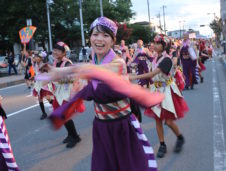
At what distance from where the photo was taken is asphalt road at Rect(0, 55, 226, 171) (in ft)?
16.5

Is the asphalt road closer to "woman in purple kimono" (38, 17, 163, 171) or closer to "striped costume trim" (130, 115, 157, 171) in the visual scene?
"woman in purple kimono" (38, 17, 163, 171)

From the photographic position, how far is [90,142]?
20.8 feet

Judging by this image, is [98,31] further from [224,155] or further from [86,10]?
[86,10]

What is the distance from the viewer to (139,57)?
1065 centimetres

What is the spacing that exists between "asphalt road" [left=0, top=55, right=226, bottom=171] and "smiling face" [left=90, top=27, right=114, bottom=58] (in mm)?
1359

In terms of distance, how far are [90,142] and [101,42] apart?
11.9ft

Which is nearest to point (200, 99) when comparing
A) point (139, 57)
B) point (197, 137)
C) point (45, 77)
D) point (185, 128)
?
point (139, 57)

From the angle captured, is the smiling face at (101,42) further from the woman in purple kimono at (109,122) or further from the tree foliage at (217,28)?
the tree foliage at (217,28)

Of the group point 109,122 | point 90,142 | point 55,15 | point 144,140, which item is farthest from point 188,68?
point 55,15

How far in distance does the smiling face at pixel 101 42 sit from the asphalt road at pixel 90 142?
1.36 meters

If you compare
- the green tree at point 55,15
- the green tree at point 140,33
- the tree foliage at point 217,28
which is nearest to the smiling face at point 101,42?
the green tree at point 55,15

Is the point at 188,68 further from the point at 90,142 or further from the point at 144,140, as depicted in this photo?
the point at 144,140

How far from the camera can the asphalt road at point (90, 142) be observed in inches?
198

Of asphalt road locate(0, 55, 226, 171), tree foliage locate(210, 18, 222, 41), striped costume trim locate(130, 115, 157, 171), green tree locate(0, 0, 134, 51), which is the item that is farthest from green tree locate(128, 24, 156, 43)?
striped costume trim locate(130, 115, 157, 171)
